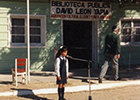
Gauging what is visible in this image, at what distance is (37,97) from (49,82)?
5.32 feet

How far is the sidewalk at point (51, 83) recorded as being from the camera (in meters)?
7.62

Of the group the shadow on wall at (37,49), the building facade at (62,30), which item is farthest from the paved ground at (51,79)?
the building facade at (62,30)

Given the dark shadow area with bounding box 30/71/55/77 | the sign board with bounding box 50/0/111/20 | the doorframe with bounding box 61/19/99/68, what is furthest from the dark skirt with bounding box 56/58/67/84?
the doorframe with bounding box 61/19/99/68

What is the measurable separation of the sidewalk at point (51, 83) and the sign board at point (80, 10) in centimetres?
273

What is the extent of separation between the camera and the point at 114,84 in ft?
27.8

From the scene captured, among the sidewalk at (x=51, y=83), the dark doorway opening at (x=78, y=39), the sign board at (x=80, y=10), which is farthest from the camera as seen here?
the dark doorway opening at (x=78, y=39)

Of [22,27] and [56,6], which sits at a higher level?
[56,6]

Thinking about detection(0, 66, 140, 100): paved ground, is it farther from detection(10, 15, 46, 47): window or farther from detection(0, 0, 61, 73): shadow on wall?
detection(10, 15, 46, 47): window

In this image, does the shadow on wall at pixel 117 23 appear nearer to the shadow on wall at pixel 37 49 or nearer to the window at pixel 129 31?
Result: the window at pixel 129 31

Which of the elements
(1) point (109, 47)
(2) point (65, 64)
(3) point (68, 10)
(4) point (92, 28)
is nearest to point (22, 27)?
(3) point (68, 10)

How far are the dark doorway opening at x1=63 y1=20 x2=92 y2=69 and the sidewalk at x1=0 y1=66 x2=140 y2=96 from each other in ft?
6.78

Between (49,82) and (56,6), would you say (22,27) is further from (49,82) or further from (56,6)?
(49,82)

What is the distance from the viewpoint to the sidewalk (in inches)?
300

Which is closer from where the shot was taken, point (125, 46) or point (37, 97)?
point (37, 97)
